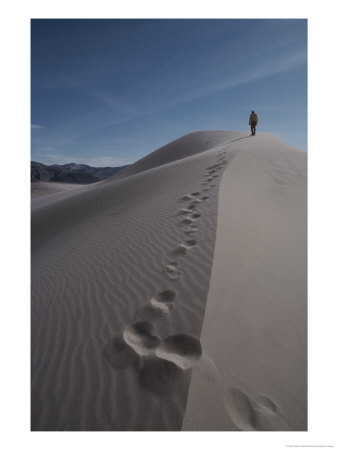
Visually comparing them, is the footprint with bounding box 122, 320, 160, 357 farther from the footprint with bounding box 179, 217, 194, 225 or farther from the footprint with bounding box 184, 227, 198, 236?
the footprint with bounding box 179, 217, 194, 225

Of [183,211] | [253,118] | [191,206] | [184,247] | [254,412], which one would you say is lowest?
[254,412]

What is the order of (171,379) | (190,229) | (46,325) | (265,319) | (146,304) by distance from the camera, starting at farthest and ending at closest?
(190,229) < (46,325) < (146,304) < (265,319) < (171,379)

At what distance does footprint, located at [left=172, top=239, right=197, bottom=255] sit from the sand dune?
24 millimetres

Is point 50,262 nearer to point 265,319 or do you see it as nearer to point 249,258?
point 249,258

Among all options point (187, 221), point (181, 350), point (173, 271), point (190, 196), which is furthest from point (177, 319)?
point (190, 196)

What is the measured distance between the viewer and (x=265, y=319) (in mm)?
2512

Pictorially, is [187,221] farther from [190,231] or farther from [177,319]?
[177,319]

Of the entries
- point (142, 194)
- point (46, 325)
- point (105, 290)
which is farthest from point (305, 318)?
point (142, 194)

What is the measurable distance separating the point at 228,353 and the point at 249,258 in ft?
4.94

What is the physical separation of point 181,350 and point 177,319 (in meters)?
0.33

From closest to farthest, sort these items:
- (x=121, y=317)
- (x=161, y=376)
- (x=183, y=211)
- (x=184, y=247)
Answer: (x=161, y=376), (x=121, y=317), (x=184, y=247), (x=183, y=211)

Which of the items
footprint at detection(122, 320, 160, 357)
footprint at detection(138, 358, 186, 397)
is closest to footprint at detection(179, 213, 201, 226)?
footprint at detection(122, 320, 160, 357)

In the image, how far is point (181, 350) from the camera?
7.21 ft

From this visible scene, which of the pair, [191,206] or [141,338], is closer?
[141,338]
